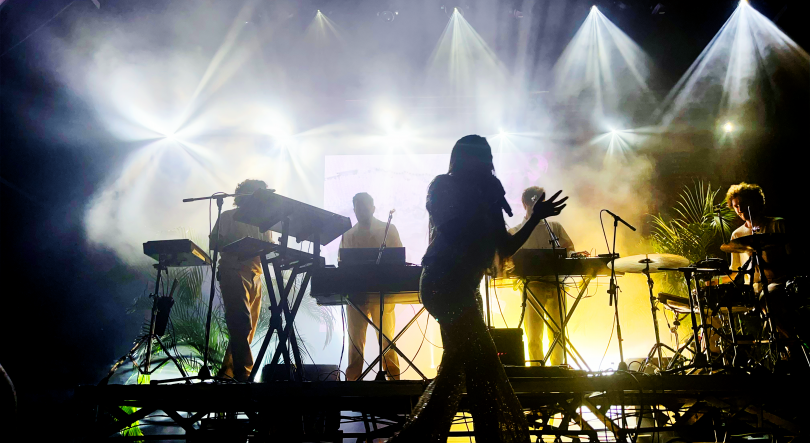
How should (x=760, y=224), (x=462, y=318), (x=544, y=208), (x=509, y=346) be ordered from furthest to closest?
(x=760, y=224)
(x=509, y=346)
(x=544, y=208)
(x=462, y=318)

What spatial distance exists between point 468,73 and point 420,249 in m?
3.09

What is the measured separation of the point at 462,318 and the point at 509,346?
1.49 meters

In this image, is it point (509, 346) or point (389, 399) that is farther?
point (509, 346)

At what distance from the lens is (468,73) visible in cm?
765

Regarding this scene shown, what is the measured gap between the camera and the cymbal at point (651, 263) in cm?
408

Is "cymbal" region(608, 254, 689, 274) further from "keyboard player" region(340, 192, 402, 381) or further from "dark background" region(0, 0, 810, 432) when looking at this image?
"dark background" region(0, 0, 810, 432)

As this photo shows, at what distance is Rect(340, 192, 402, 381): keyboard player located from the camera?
4.50m

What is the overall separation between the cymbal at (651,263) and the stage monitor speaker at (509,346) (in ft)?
4.75

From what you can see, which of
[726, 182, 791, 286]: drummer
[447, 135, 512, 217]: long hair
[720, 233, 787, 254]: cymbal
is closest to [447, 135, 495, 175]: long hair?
[447, 135, 512, 217]: long hair

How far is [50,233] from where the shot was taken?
4266 mm

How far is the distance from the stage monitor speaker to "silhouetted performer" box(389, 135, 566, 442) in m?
1.34

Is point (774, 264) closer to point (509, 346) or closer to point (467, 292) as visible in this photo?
point (509, 346)

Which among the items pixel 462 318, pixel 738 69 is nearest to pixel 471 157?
pixel 462 318

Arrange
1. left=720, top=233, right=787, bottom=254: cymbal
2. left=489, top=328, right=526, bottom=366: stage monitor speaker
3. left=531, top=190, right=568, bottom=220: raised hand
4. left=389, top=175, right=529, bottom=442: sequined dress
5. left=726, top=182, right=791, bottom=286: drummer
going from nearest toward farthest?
left=389, top=175, right=529, bottom=442: sequined dress
left=531, top=190, right=568, bottom=220: raised hand
left=489, top=328, right=526, bottom=366: stage monitor speaker
left=720, top=233, right=787, bottom=254: cymbal
left=726, top=182, right=791, bottom=286: drummer
